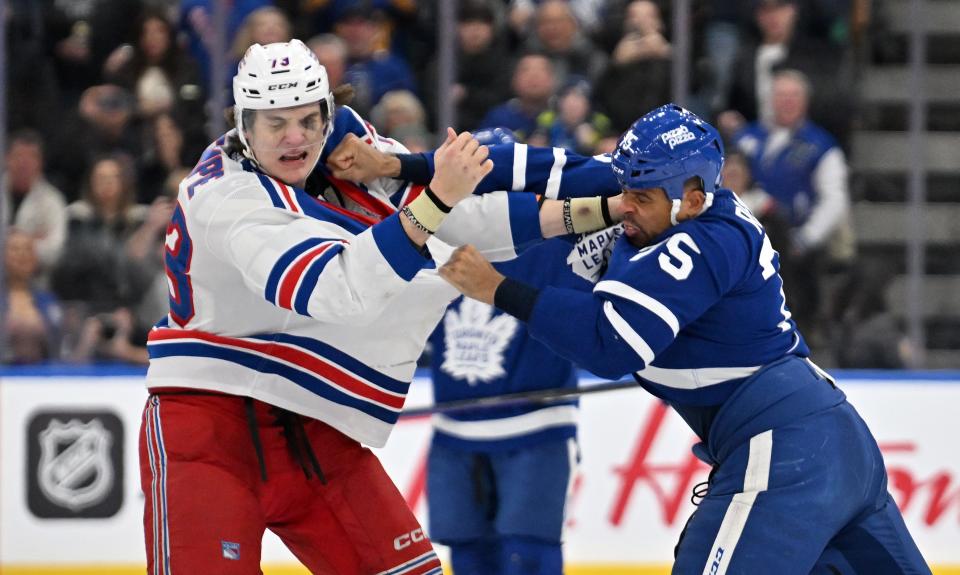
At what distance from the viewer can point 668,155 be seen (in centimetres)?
338

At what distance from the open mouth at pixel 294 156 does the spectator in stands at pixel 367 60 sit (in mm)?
3045

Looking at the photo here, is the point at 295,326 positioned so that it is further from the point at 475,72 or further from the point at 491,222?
the point at 475,72

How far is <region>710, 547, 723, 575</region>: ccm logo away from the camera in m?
3.35

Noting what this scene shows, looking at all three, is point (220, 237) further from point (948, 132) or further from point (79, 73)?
point (948, 132)

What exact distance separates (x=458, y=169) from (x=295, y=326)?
1.82 ft

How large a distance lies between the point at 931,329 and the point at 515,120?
186cm

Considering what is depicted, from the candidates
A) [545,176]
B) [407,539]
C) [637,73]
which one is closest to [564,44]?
[637,73]

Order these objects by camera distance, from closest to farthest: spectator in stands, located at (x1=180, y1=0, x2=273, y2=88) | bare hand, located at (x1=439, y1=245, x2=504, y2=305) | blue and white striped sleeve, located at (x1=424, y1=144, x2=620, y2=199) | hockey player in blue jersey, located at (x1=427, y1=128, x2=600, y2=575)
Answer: bare hand, located at (x1=439, y1=245, x2=504, y2=305), blue and white striped sleeve, located at (x1=424, y1=144, x2=620, y2=199), hockey player in blue jersey, located at (x1=427, y1=128, x2=600, y2=575), spectator in stands, located at (x1=180, y1=0, x2=273, y2=88)

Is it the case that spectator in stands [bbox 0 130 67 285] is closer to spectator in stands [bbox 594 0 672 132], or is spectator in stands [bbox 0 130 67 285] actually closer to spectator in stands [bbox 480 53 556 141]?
spectator in stands [bbox 480 53 556 141]

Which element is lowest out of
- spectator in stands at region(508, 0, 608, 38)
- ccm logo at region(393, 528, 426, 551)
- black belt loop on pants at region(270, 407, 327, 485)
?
ccm logo at region(393, 528, 426, 551)

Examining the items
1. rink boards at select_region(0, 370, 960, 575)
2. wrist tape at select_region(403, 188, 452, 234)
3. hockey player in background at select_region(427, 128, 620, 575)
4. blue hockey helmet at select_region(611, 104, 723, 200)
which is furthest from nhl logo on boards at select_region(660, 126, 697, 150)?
rink boards at select_region(0, 370, 960, 575)

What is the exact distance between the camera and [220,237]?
3.34 m

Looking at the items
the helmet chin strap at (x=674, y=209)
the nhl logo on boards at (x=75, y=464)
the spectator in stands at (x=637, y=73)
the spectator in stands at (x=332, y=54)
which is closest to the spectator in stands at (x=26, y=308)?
the nhl logo on boards at (x=75, y=464)

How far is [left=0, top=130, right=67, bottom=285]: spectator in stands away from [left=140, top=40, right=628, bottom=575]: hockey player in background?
2.81 m
